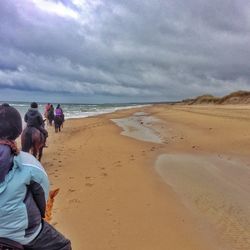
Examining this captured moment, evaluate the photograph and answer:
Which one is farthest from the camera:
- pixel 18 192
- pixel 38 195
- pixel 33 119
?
pixel 33 119

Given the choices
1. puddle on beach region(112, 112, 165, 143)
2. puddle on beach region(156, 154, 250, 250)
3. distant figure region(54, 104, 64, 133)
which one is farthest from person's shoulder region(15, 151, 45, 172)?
distant figure region(54, 104, 64, 133)

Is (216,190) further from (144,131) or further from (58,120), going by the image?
(58,120)

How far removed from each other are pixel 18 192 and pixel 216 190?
6439 mm

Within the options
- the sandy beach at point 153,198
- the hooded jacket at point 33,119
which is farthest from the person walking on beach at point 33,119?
the sandy beach at point 153,198

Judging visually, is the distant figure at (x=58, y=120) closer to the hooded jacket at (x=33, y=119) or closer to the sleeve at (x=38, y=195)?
the hooded jacket at (x=33, y=119)

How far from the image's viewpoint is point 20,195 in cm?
299

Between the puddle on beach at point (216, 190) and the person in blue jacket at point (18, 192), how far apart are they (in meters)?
3.35

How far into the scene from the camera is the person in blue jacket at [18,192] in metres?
2.96

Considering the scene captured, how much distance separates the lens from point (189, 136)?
65.7 feet

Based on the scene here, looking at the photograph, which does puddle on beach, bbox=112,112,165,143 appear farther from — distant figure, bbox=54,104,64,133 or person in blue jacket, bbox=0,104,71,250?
person in blue jacket, bbox=0,104,71,250

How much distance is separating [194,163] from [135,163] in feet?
5.74

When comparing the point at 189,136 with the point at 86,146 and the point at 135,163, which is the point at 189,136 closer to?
the point at 86,146

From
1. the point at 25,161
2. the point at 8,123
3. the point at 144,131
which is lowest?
the point at 144,131

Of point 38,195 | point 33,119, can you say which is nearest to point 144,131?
point 33,119
